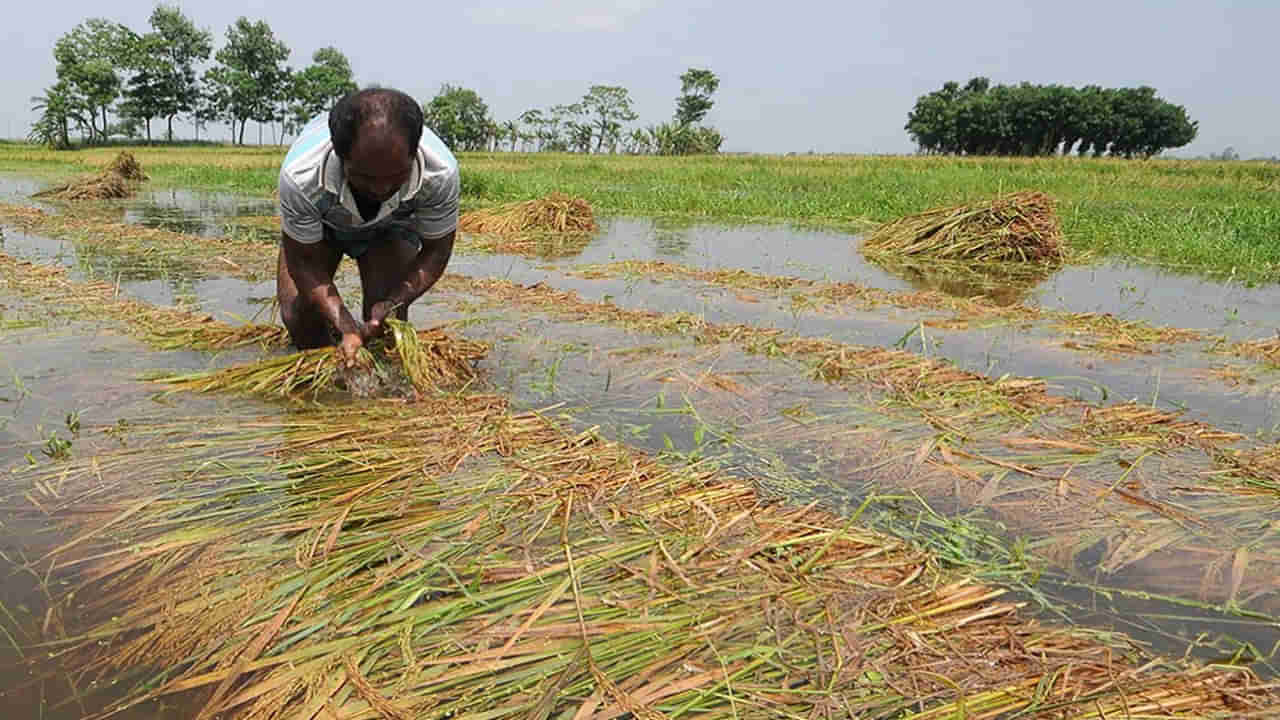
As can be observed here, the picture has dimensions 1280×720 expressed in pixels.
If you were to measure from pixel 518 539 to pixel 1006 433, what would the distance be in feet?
6.41

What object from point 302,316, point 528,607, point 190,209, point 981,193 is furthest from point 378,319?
point 981,193

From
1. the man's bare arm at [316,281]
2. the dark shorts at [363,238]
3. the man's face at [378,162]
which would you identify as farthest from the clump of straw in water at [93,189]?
the man's face at [378,162]

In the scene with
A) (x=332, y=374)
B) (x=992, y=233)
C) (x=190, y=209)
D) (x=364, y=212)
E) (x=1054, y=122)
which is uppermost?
(x=1054, y=122)

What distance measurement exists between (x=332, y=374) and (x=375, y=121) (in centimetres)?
118

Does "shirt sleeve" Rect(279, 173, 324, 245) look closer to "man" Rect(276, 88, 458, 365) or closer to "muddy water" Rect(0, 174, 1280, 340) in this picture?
"man" Rect(276, 88, 458, 365)

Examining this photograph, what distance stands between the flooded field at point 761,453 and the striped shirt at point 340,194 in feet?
2.40

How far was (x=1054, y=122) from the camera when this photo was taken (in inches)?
2532

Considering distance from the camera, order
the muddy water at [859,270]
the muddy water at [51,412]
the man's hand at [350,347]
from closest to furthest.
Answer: the muddy water at [51,412] < the man's hand at [350,347] < the muddy water at [859,270]

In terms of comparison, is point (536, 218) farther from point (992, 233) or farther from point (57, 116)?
point (57, 116)

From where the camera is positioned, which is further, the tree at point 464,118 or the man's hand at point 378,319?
the tree at point 464,118

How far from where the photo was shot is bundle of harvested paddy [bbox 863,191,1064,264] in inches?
308

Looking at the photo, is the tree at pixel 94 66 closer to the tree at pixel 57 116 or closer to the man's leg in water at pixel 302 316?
the tree at pixel 57 116

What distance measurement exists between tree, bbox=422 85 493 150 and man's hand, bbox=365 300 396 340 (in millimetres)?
62432

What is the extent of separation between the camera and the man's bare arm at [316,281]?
2.97 metres
